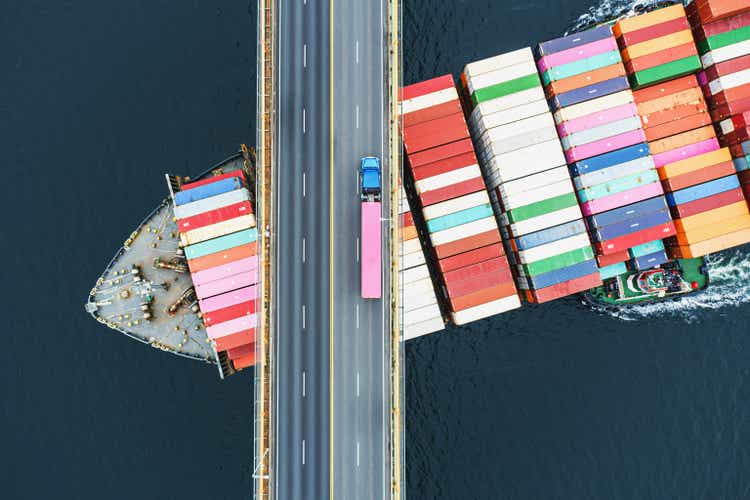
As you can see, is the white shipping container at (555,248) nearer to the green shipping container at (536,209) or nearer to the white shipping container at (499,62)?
the green shipping container at (536,209)

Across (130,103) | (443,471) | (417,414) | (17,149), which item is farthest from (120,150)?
(443,471)

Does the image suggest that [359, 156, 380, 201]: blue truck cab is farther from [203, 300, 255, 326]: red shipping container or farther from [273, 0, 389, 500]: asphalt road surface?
[203, 300, 255, 326]: red shipping container

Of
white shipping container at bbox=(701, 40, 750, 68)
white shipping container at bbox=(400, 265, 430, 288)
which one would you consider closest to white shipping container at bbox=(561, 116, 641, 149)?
white shipping container at bbox=(701, 40, 750, 68)

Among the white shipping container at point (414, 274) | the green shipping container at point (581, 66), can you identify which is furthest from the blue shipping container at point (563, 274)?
the green shipping container at point (581, 66)

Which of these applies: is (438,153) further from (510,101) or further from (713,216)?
(713,216)

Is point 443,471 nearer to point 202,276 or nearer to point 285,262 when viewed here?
point 285,262

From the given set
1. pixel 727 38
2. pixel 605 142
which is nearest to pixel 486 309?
pixel 605 142
